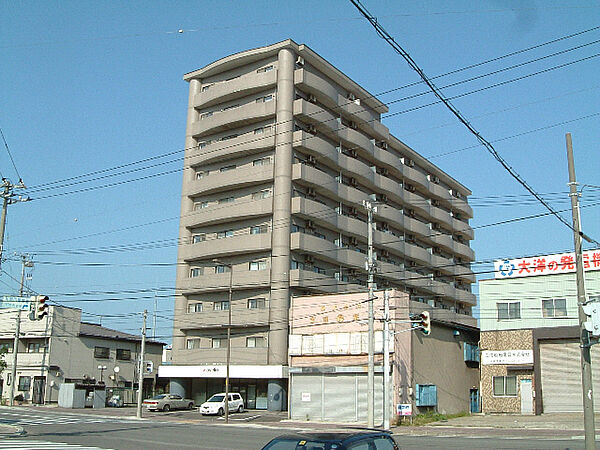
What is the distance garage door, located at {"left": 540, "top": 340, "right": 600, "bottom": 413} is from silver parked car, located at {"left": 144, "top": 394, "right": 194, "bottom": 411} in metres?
29.5

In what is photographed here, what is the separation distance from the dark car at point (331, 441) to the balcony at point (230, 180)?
47.3 m

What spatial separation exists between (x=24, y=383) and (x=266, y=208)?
28.9 metres

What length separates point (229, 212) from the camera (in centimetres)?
5788

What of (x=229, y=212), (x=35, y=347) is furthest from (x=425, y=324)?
(x=35, y=347)

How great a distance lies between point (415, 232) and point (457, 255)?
15.9m

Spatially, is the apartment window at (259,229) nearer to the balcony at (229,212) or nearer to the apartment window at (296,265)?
the balcony at (229,212)

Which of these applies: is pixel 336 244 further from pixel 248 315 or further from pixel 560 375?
pixel 560 375

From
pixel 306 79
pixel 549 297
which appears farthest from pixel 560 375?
pixel 306 79

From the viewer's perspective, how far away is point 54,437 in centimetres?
2573

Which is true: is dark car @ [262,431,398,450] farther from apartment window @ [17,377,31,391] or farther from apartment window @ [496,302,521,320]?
A: apartment window @ [17,377,31,391]

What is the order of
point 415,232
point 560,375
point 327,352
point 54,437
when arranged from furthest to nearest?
1. point 415,232
2. point 327,352
3. point 560,375
4. point 54,437

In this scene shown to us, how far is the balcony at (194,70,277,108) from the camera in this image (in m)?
58.6

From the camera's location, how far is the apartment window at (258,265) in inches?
2174

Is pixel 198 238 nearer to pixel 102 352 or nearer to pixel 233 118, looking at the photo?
pixel 233 118
